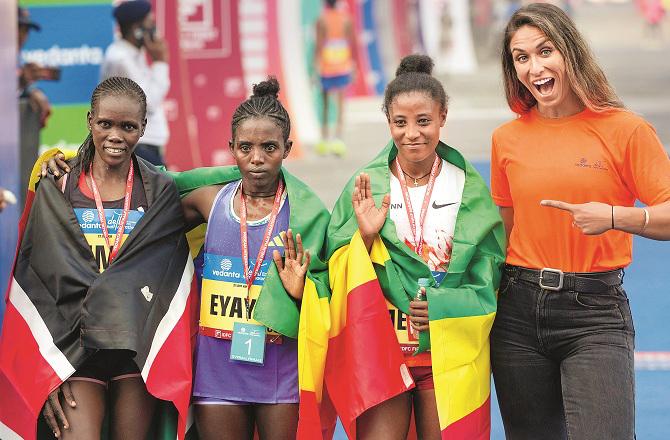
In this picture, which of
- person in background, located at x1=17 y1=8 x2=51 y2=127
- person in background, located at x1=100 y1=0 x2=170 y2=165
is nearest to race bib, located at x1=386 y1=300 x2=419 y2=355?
person in background, located at x1=100 y1=0 x2=170 y2=165

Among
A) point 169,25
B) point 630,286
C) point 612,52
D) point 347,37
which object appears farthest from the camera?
point 612,52

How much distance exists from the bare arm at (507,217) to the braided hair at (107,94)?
1.37m

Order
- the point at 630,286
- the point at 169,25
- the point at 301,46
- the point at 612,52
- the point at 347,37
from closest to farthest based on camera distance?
1. the point at 630,286
2. the point at 169,25
3. the point at 347,37
4. the point at 301,46
5. the point at 612,52

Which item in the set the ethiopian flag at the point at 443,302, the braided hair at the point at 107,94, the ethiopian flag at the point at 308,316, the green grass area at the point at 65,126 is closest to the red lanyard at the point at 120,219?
the braided hair at the point at 107,94

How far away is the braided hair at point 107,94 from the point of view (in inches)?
160

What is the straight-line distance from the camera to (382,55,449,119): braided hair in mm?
4062

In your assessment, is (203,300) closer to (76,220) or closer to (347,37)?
(76,220)

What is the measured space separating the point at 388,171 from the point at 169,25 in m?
8.14

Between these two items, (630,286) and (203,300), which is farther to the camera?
(630,286)

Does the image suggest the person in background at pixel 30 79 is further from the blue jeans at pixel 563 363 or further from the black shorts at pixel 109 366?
the blue jeans at pixel 563 363

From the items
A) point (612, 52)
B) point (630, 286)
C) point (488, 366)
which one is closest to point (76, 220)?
point (488, 366)

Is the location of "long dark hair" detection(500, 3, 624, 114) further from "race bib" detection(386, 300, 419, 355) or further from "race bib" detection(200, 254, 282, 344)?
"race bib" detection(200, 254, 282, 344)

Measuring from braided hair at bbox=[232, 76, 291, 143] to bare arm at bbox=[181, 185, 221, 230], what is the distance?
0.26 m

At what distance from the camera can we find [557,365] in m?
3.91
